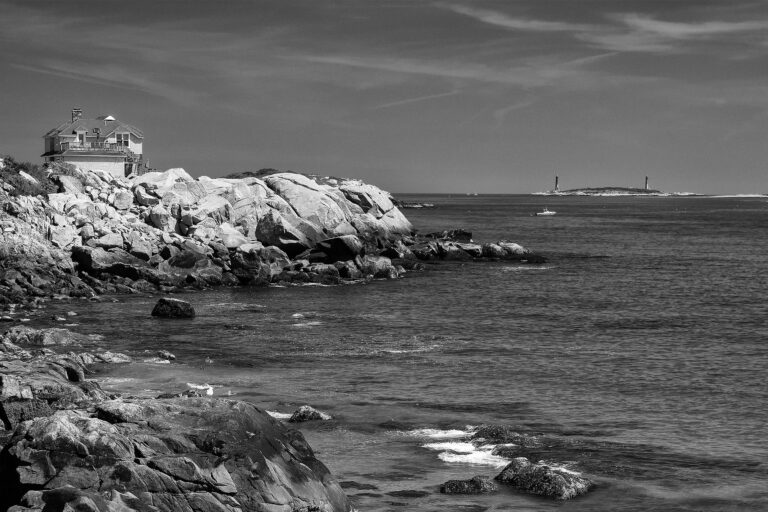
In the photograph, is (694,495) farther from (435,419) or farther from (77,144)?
(77,144)

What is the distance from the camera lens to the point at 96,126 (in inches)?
4432

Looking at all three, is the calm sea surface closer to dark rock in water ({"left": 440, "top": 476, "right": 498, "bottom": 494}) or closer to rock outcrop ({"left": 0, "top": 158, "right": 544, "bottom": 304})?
dark rock in water ({"left": 440, "top": 476, "right": 498, "bottom": 494})

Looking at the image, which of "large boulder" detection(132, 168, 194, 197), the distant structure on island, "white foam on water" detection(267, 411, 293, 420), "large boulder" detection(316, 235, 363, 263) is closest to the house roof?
the distant structure on island

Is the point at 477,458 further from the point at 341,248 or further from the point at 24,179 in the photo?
the point at 24,179

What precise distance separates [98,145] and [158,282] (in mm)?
42936

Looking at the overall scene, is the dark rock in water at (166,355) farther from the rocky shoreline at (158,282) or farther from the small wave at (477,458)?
the small wave at (477,458)

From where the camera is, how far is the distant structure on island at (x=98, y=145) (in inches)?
4304

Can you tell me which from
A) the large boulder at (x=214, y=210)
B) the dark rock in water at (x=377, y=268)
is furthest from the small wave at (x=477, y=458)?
the large boulder at (x=214, y=210)

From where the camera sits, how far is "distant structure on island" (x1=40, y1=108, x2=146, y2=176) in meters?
109

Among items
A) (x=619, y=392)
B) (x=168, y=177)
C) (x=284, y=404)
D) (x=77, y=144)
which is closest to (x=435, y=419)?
(x=284, y=404)

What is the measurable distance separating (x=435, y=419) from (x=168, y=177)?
62819 millimetres

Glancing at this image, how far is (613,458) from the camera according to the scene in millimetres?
31641

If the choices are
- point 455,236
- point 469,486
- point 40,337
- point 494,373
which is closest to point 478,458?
point 469,486

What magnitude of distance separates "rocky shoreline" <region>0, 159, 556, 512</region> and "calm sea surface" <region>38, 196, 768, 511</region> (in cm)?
443
